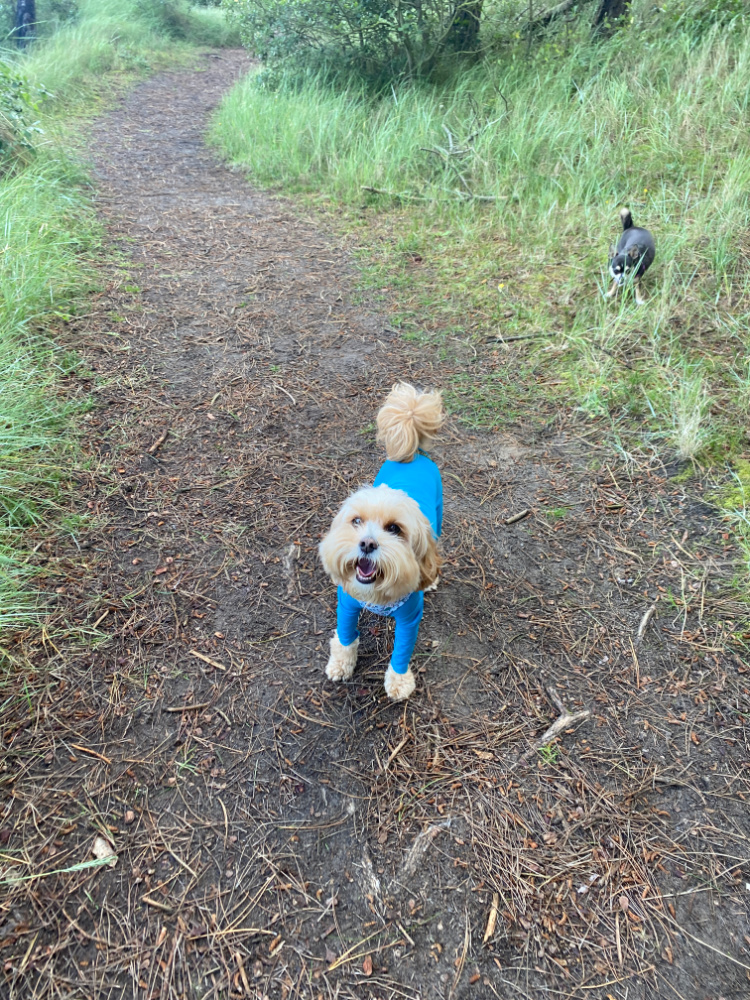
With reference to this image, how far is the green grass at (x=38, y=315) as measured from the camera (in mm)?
2857

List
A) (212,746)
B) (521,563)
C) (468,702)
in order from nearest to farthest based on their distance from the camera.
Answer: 1. (212,746)
2. (468,702)
3. (521,563)

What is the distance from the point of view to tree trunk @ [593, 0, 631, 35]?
7254mm

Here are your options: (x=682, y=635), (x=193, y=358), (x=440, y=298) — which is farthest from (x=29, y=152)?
(x=682, y=635)

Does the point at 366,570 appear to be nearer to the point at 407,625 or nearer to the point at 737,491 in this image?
the point at 407,625

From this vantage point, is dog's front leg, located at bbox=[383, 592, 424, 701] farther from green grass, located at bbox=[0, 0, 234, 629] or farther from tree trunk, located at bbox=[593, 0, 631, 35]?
tree trunk, located at bbox=[593, 0, 631, 35]

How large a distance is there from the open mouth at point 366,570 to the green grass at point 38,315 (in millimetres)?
1650

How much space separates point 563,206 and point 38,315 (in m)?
5.09

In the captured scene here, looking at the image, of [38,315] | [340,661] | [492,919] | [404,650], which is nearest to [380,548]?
[404,650]

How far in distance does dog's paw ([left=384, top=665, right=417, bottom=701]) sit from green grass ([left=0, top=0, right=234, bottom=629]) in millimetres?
1706

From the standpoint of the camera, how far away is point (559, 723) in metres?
2.40

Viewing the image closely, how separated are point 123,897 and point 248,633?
1123 millimetres

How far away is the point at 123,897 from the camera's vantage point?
1.86m

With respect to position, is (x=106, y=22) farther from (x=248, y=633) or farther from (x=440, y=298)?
(x=248, y=633)

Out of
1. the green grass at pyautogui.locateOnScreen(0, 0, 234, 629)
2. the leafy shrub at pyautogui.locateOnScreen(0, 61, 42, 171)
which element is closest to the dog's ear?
the green grass at pyautogui.locateOnScreen(0, 0, 234, 629)
